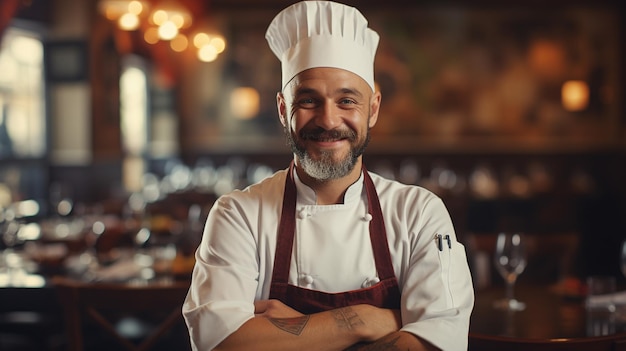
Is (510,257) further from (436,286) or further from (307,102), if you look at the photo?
(307,102)

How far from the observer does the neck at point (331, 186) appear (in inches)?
76.3

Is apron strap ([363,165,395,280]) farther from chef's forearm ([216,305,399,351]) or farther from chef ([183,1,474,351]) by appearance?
chef's forearm ([216,305,399,351])

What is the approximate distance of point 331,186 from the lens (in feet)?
6.38

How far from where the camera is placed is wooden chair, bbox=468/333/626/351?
1811 millimetres

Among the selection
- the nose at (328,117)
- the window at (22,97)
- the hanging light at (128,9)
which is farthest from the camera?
the window at (22,97)

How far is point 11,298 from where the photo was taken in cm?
289

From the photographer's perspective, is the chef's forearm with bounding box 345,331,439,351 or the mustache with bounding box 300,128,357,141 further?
the mustache with bounding box 300,128,357,141

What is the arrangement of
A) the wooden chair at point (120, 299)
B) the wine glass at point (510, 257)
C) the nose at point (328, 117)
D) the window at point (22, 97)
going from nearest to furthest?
1. the nose at point (328, 117)
2. the wooden chair at point (120, 299)
3. the wine glass at point (510, 257)
4. the window at point (22, 97)

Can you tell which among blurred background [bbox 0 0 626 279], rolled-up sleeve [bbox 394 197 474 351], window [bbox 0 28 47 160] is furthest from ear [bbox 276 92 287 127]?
blurred background [bbox 0 0 626 279]

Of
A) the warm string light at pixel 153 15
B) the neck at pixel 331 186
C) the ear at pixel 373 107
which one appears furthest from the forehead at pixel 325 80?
the warm string light at pixel 153 15


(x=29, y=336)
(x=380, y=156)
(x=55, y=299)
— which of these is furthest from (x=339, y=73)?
(x=380, y=156)

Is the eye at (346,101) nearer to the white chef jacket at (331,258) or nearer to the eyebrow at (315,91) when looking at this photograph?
the eyebrow at (315,91)

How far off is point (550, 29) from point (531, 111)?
127 centimetres

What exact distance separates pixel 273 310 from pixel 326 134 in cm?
47
